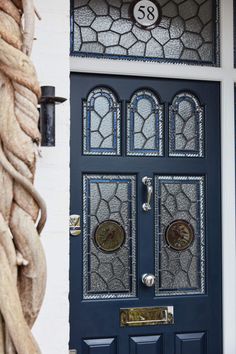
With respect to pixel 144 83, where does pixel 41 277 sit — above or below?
below

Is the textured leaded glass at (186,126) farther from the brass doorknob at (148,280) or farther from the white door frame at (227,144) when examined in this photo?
the brass doorknob at (148,280)

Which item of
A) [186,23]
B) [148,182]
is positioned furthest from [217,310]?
[186,23]

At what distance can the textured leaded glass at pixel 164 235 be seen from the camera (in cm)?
363

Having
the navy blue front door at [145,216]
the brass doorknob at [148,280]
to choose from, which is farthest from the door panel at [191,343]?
the brass doorknob at [148,280]

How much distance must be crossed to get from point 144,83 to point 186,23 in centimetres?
43

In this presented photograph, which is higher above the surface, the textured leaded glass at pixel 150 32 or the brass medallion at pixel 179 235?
the textured leaded glass at pixel 150 32

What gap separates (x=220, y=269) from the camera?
3.71 metres

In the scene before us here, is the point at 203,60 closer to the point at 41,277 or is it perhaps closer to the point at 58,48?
the point at 58,48

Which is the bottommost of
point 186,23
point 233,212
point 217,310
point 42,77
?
point 217,310

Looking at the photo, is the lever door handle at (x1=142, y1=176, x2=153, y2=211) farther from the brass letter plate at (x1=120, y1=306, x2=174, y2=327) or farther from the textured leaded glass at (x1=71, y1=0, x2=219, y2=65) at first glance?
the textured leaded glass at (x1=71, y1=0, x2=219, y2=65)

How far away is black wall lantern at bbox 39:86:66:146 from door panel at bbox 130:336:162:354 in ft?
4.04

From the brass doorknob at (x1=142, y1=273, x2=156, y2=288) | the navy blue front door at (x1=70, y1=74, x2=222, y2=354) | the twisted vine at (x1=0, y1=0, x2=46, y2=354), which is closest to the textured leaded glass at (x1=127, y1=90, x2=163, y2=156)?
the navy blue front door at (x1=70, y1=74, x2=222, y2=354)

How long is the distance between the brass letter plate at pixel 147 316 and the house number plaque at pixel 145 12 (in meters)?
1.52

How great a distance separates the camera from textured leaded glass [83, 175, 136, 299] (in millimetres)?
3504
